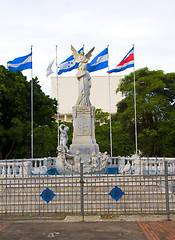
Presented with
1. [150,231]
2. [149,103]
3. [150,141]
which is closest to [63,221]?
[150,231]

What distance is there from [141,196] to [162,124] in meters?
20.3

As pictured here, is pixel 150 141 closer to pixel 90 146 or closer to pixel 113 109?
pixel 90 146

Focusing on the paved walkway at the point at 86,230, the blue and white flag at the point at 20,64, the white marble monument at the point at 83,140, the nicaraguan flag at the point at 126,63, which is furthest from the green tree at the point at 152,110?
the paved walkway at the point at 86,230

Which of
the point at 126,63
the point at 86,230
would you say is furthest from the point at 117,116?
the point at 86,230

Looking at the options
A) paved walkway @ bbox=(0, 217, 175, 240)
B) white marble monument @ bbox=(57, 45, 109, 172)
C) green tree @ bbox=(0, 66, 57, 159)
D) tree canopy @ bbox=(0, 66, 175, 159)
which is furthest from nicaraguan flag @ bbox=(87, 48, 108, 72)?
paved walkway @ bbox=(0, 217, 175, 240)

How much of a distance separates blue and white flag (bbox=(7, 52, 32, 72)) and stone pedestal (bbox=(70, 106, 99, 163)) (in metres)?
6.75

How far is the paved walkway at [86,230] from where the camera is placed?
24.7 feet

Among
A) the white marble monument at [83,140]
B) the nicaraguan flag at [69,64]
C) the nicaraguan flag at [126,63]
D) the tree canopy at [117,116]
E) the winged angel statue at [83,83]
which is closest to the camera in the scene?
the white marble monument at [83,140]

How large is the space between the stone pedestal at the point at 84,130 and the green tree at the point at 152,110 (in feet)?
37.7

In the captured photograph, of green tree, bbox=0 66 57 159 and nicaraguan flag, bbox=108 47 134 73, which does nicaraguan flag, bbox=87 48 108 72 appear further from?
green tree, bbox=0 66 57 159

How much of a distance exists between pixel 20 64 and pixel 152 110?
14609 mm

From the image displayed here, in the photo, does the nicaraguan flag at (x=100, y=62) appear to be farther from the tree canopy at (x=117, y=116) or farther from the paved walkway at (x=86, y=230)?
the paved walkway at (x=86, y=230)

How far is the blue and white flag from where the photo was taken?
72.7ft

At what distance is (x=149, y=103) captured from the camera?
29062 mm
